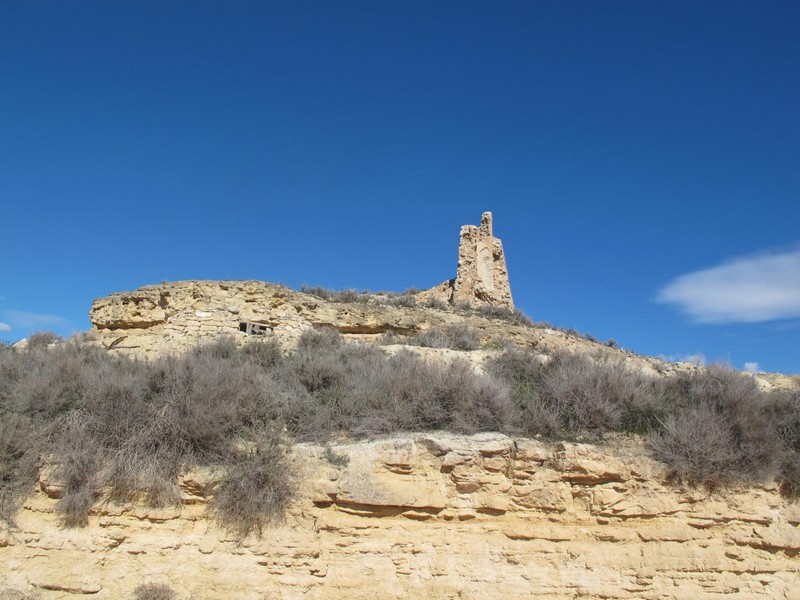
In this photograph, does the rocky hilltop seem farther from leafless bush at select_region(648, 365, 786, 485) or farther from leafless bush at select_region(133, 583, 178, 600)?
leafless bush at select_region(648, 365, 786, 485)

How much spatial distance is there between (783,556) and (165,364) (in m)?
7.64

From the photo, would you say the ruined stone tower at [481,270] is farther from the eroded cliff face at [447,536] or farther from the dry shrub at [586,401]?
the eroded cliff face at [447,536]

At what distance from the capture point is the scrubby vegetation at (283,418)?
19.1 ft

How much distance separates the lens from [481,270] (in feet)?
66.2

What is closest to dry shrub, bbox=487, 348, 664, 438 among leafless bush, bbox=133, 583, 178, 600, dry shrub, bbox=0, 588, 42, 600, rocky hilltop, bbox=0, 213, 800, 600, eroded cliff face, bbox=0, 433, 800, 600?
rocky hilltop, bbox=0, 213, 800, 600

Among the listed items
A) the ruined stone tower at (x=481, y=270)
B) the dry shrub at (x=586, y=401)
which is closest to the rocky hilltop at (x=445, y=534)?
the dry shrub at (x=586, y=401)

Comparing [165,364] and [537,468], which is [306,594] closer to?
[537,468]

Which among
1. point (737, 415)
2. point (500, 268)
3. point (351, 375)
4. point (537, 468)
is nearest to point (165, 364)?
point (351, 375)

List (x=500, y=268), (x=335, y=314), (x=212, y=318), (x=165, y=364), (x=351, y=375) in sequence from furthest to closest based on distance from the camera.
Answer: (x=500, y=268) → (x=335, y=314) → (x=212, y=318) → (x=351, y=375) → (x=165, y=364)

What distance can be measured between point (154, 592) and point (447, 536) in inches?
112

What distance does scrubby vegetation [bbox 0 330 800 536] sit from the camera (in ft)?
19.1

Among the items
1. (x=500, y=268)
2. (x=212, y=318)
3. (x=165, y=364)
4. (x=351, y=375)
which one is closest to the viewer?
(x=165, y=364)

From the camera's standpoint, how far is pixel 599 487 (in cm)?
597

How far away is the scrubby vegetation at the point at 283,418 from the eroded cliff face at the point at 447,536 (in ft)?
0.81
